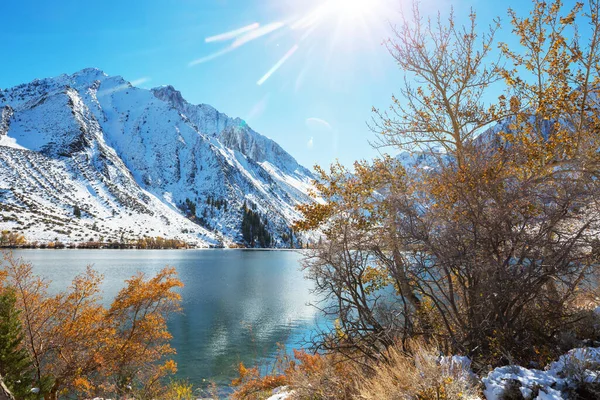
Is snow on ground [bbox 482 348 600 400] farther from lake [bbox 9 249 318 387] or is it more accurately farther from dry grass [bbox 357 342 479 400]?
lake [bbox 9 249 318 387]

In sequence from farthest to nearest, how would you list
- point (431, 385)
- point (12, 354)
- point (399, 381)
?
1. point (12, 354)
2. point (399, 381)
3. point (431, 385)

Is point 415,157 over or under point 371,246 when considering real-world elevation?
over

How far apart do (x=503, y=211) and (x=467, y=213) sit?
0.72 metres

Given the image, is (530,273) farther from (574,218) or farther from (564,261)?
(574,218)

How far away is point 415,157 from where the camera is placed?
13461 mm

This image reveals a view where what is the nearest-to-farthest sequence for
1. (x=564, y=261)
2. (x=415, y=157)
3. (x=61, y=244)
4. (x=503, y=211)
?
1. (x=564, y=261)
2. (x=503, y=211)
3. (x=415, y=157)
4. (x=61, y=244)

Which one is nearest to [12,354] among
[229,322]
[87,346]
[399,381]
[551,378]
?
[87,346]

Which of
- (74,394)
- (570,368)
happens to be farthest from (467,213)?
(74,394)

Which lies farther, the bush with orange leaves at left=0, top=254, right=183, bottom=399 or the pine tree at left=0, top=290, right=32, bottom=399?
the bush with orange leaves at left=0, top=254, right=183, bottom=399

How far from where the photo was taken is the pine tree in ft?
51.1

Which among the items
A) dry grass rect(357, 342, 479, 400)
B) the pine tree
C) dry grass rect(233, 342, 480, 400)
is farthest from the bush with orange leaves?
dry grass rect(357, 342, 479, 400)

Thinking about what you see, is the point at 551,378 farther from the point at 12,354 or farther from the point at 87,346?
the point at 87,346

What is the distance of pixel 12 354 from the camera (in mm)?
16125

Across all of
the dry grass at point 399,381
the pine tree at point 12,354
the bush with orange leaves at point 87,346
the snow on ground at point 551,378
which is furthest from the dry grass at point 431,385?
the pine tree at point 12,354
